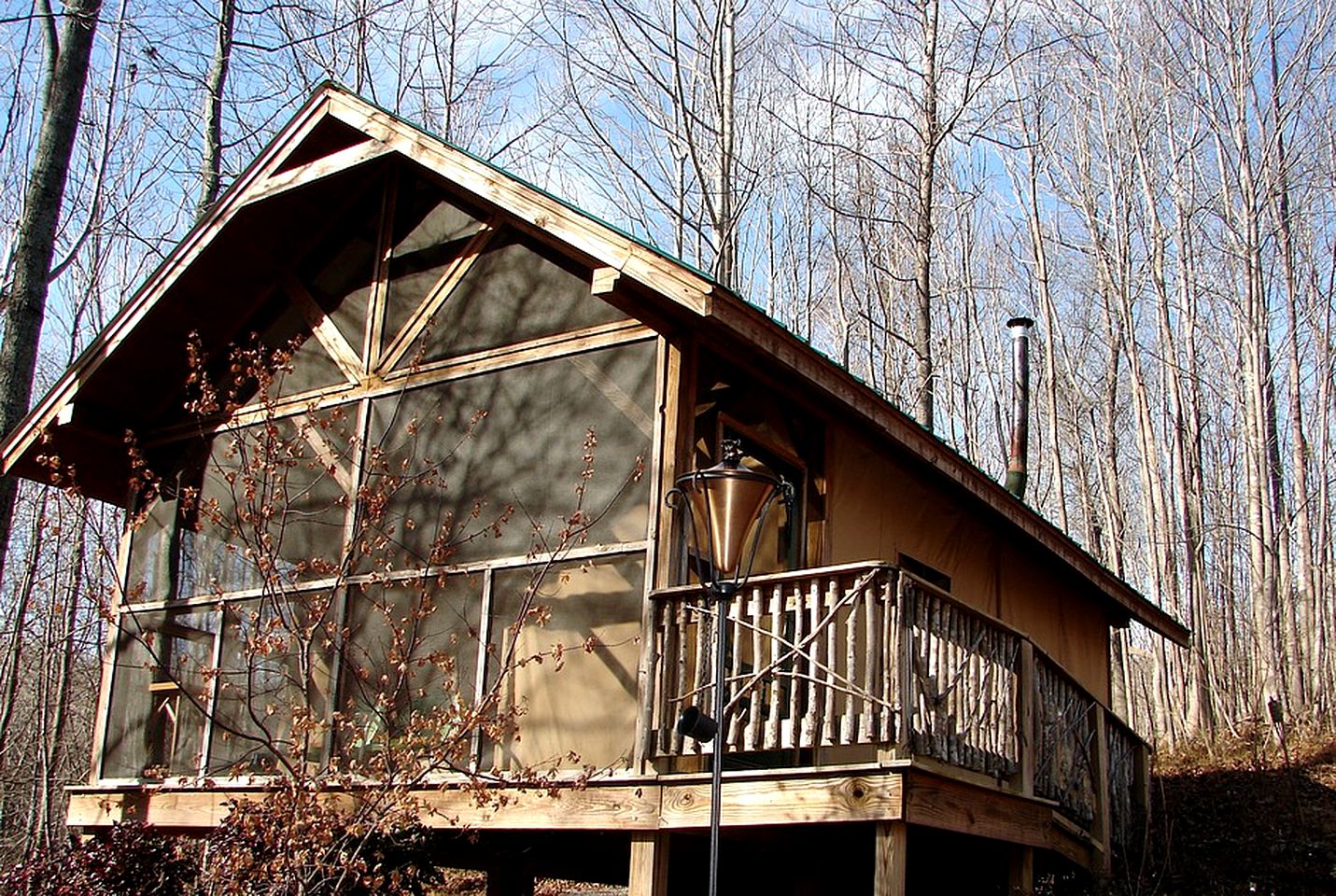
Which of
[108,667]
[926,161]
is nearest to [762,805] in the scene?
[108,667]

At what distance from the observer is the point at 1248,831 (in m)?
13.1

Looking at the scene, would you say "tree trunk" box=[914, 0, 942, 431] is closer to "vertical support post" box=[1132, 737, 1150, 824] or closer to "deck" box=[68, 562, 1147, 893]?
"vertical support post" box=[1132, 737, 1150, 824]

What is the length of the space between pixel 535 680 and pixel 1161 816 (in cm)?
813

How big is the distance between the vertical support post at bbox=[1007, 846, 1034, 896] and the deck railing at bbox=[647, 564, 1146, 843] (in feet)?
1.38

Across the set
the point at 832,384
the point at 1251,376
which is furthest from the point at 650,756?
the point at 1251,376

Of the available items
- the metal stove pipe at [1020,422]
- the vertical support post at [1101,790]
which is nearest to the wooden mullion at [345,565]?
the vertical support post at [1101,790]

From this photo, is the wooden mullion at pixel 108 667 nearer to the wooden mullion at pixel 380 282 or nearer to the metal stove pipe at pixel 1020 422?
the wooden mullion at pixel 380 282

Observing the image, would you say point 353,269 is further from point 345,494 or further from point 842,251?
point 842,251

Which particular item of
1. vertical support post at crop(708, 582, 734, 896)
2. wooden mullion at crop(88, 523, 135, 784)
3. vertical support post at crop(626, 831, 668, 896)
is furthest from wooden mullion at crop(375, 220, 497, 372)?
vertical support post at crop(626, 831, 668, 896)

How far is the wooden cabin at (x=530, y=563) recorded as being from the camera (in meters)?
7.72

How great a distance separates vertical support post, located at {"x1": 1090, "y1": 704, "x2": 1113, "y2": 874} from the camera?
400 inches

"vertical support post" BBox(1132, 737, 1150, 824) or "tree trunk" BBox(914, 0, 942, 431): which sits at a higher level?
"tree trunk" BBox(914, 0, 942, 431)

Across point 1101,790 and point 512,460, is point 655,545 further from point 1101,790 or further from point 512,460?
point 1101,790

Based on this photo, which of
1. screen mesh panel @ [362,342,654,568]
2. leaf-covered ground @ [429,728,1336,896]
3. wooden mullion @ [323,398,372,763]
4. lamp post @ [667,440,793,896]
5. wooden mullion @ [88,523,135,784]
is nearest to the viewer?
lamp post @ [667,440,793,896]
